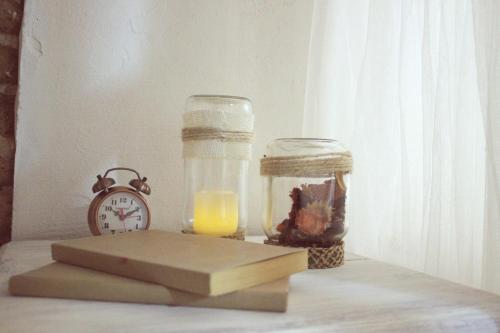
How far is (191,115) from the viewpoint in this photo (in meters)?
0.83

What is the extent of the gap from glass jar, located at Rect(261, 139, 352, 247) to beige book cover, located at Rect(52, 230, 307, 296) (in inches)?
5.1

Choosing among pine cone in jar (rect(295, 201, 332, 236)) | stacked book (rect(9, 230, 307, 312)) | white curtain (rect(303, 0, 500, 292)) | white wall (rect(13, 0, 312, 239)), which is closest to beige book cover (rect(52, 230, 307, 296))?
stacked book (rect(9, 230, 307, 312))

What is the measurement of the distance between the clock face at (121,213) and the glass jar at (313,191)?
0.26 meters

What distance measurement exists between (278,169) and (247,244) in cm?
16

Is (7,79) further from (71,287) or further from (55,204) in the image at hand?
(71,287)

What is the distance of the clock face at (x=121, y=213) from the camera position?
2.82 ft

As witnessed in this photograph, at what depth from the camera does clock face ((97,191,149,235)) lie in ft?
2.82

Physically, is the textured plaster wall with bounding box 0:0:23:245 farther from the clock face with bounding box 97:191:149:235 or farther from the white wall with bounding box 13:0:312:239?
the clock face with bounding box 97:191:149:235

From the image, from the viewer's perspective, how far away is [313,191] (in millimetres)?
741

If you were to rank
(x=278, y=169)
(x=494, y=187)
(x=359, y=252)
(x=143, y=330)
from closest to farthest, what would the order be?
(x=143, y=330) < (x=494, y=187) < (x=278, y=169) < (x=359, y=252)

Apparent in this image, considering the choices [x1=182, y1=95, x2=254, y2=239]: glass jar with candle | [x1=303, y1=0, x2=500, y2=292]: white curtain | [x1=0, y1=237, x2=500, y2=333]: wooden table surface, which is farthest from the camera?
[x1=182, y1=95, x2=254, y2=239]: glass jar with candle

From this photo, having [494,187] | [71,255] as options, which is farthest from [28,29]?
[494,187]

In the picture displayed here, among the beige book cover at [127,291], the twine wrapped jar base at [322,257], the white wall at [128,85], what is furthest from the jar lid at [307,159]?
the white wall at [128,85]

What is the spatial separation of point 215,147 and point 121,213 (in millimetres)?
222
